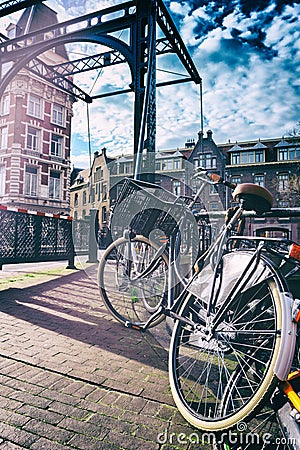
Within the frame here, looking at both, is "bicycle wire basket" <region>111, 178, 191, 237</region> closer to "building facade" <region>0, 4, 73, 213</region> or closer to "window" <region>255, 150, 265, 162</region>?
"building facade" <region>0, 4, 73, 213</region>

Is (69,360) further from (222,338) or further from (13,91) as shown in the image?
(13,91)

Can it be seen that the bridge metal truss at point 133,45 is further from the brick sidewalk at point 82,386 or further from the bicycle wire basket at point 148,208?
the brick sidewalk at point 82,386

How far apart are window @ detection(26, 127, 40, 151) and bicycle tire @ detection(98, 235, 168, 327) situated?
1706 cm

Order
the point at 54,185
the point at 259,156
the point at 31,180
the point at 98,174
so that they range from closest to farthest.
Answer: the point at 98,174 < the point at 54,185 < the point at 31,180 < the point at 259,156

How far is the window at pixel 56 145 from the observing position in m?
16.3

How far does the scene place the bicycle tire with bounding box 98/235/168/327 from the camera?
2501 mm

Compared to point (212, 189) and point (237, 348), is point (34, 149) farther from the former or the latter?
point (237, 348)

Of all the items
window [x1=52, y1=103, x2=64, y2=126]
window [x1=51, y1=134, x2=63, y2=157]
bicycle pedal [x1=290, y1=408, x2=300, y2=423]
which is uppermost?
window [x1=52, y1=103, x2=64, y2=126]

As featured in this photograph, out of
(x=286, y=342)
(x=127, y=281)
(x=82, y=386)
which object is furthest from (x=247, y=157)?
(x=286, y=342)

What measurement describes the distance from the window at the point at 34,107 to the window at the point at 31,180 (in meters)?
3.83

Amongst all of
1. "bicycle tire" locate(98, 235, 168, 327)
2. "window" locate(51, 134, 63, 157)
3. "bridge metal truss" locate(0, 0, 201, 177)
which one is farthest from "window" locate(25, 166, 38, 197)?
"bicycle tire" locate(98, 235, 168, 327)

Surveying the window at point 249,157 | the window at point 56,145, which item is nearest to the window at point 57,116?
the window at point 56,145

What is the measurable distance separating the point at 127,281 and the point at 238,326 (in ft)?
5.02

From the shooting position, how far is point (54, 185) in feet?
49.5
